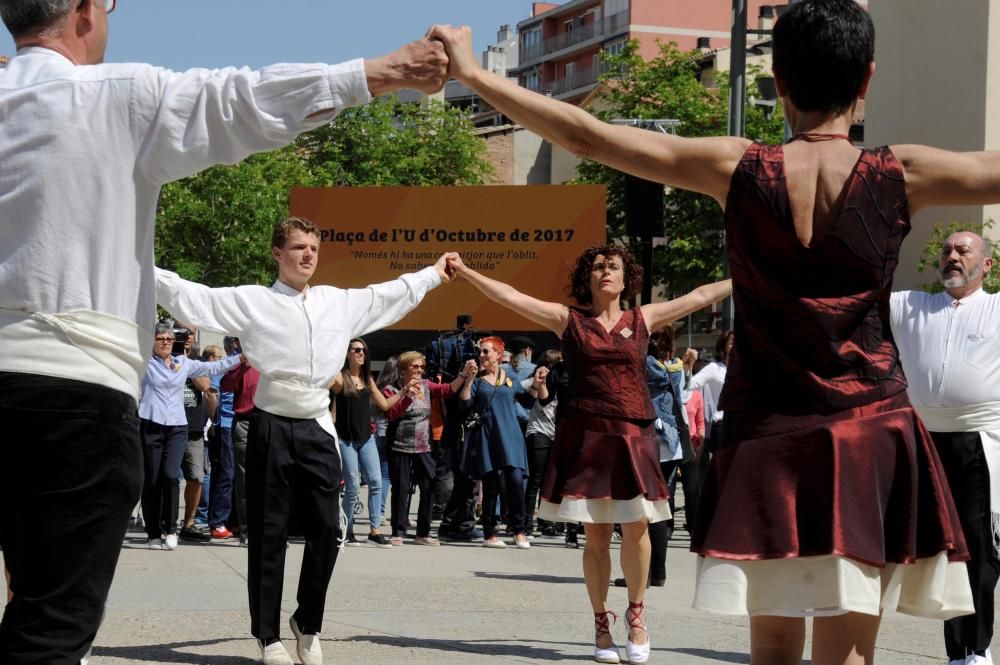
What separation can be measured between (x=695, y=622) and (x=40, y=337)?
6.37m


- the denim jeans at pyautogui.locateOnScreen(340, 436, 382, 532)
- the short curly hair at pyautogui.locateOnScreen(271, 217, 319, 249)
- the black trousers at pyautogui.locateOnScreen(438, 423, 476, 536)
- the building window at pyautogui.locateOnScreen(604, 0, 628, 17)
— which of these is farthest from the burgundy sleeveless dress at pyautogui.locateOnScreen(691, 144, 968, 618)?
the building window at pyautogui.locateOnScreen(604, 0, 628, 17)

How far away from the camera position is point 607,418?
328 inches

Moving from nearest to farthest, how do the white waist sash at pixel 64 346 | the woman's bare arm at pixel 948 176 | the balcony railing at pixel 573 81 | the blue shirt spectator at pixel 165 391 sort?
the white waist sash at pixel 64 346 < the woman's bare arm at pixel 948 176 < the blue shirt spectator at pixel 165 391 < the balcony railing at pixel 573 81

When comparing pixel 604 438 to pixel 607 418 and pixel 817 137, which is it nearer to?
pixel 607 418

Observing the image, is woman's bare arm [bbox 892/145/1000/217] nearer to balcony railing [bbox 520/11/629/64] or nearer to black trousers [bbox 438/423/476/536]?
black trousers [bbox 438/423/476/536]

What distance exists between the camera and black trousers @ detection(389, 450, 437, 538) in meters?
15.0

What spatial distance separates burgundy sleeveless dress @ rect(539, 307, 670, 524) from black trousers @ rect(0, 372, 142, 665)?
4863 mm

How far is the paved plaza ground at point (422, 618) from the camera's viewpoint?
7.63 meters

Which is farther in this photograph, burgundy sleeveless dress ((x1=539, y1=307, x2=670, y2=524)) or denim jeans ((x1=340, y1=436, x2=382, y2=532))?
denim jeans ((x1=340, y1=436, x2=382, y2=532))

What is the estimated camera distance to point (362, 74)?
3.77m

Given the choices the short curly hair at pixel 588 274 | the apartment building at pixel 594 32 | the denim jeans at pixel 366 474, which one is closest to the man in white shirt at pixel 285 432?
the short curly hair at pixel 588 274

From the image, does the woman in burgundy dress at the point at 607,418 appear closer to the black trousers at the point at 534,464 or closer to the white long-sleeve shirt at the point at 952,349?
the white long-sleeve shirt at the point at 952,349

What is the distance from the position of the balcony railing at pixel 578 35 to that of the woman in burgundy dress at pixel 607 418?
89.8 meters

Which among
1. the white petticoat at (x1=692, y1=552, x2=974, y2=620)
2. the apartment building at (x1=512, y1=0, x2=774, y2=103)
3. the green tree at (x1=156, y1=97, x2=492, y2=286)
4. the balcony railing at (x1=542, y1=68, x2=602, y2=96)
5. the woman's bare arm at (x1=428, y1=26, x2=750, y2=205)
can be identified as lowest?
the white petticoat at (x1=692, y1=552, x2=974, y2=620)
